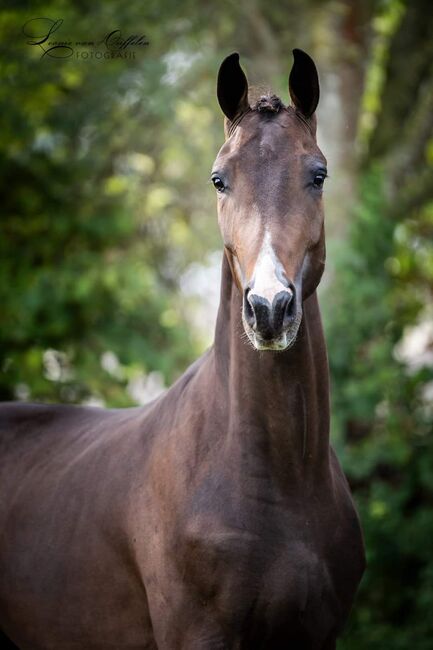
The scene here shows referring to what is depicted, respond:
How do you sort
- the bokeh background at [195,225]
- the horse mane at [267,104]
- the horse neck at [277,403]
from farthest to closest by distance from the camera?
the bokeh background at [195,225] → the horse mane at [267,104] → the horse neck at [277,403]

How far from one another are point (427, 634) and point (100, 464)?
4611 millimetres

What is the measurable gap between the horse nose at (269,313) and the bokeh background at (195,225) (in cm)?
492

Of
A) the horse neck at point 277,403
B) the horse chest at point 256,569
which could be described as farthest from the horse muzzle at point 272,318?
the horse chest at point 256,569

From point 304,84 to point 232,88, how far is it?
277mm

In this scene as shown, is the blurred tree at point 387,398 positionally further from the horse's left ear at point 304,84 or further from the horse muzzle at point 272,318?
the horse muzzle at point 272,318

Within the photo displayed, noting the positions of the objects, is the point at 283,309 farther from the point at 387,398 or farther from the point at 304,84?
the point at 387,398

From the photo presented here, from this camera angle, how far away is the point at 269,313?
240 cm

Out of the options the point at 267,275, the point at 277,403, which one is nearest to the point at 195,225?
the point at 277,403

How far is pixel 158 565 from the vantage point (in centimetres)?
291

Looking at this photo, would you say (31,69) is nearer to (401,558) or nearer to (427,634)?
(401,558)

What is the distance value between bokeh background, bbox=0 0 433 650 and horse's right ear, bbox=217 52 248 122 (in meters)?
4.59

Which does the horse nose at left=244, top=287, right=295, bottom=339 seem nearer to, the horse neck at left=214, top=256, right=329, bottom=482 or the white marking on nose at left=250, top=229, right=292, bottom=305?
the white marking on nose at left=250, top=229, right=292, bottom=305

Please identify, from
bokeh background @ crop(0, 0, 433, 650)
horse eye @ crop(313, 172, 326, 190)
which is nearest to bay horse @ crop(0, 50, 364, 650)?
horse eye @ crop(313, 172, 326, 190)

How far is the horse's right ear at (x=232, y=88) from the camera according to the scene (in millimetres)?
3031
